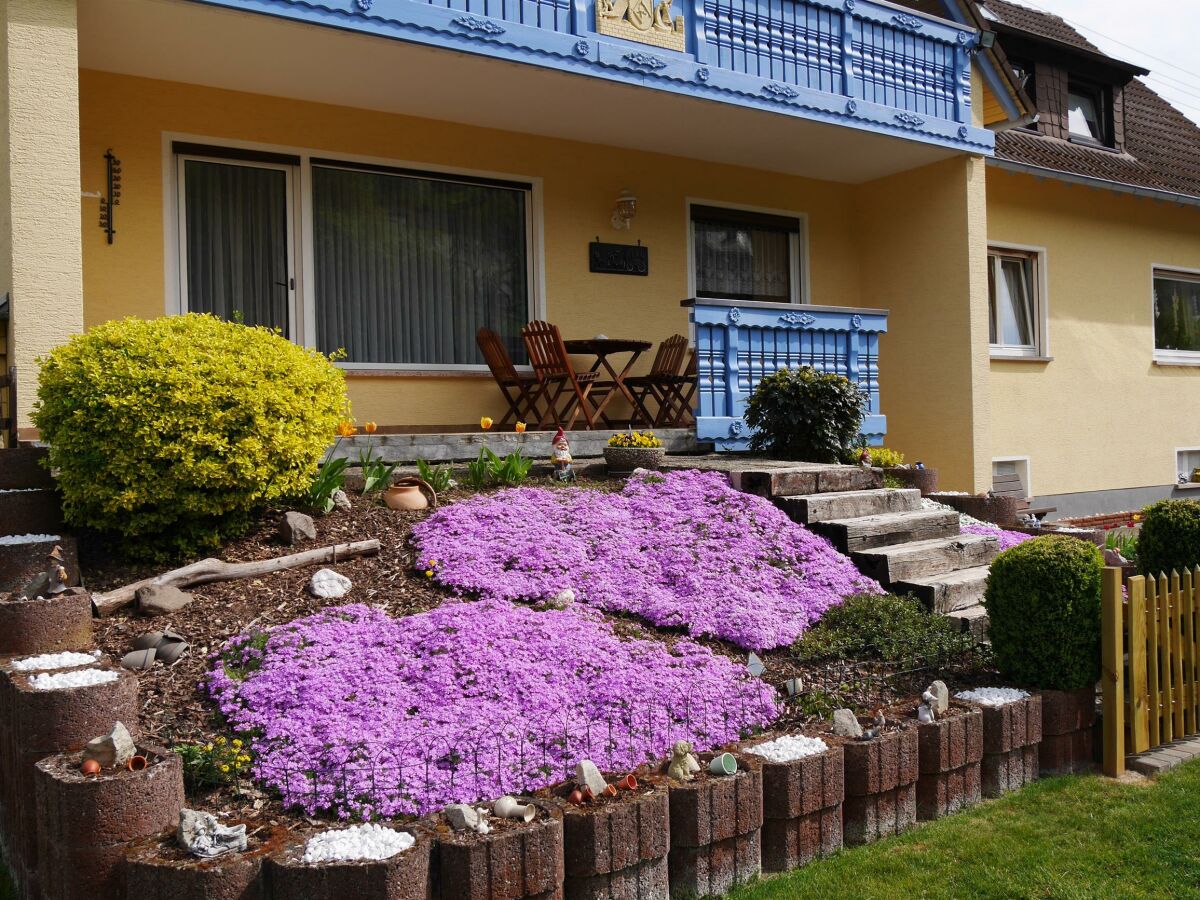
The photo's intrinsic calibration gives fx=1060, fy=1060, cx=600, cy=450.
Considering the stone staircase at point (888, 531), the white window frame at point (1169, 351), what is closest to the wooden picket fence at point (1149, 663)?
the stone staircase at point (888, 531)

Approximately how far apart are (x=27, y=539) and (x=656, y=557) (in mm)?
3166

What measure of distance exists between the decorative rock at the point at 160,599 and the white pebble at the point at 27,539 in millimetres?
474

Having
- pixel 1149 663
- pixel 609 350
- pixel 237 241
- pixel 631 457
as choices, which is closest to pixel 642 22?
pixel 609 350

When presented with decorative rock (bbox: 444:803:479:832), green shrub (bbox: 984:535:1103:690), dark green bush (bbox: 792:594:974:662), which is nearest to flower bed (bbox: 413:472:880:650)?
dark green bush (bbox: 792:594:974:662)

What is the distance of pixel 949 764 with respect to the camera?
4230 millimetres

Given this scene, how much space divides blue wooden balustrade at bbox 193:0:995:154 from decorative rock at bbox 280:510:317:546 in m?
3.39

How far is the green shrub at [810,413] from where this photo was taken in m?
8.26

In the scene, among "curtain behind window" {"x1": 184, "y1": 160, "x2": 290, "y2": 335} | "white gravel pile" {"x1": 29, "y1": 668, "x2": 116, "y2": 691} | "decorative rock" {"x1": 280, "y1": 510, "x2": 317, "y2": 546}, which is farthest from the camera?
"curtain behind window" {"x1": 184, "y1": 160, "x2": 290, "y2": 335}

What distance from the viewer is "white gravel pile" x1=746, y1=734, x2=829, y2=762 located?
380 cm

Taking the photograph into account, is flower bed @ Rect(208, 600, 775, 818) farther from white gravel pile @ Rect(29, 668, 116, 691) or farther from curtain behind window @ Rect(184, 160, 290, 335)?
curtain behind window @ Rect(184, 160, 290, 335)

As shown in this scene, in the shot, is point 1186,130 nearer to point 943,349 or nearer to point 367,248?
point 943,349

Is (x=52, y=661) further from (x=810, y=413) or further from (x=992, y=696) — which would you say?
(x=810, y=413)

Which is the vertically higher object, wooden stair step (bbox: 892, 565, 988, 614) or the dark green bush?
wooden stair step (bbox: 892, 565, 988, 614)

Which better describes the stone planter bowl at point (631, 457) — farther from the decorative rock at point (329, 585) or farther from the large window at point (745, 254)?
the large window at point (745, 254)
